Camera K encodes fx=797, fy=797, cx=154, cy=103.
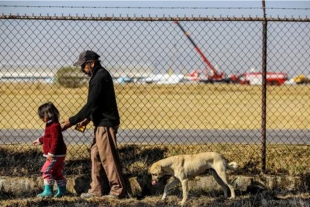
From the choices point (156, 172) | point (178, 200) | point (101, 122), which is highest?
point (101, 122)

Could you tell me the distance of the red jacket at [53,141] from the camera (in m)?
9.84

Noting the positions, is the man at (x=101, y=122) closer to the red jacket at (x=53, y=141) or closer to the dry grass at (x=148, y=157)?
the red jacket at (x=53, y=141)

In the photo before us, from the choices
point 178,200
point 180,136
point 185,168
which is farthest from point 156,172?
point 180,136

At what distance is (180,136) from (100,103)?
16.7ft

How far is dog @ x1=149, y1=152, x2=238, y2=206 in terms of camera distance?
9.82m

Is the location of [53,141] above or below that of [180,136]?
below

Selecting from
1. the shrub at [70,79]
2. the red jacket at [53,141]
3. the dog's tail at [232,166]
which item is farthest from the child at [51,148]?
the shrub at [70,79]

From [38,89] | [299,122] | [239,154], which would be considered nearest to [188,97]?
[38,89]

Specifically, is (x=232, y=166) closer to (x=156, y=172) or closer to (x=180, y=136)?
A: (x=156, y=172)

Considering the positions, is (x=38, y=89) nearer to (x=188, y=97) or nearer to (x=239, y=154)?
(x=188, y=97)

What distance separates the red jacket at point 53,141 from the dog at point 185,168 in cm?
116

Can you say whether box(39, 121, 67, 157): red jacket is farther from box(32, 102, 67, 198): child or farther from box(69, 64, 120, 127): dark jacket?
box(69, 64, 120, 127): dark jacket

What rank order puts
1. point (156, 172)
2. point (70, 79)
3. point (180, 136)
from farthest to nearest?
1. point (70, 79)
2. point (180, 136)
3. point (156, 172)

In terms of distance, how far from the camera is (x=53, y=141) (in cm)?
984
